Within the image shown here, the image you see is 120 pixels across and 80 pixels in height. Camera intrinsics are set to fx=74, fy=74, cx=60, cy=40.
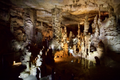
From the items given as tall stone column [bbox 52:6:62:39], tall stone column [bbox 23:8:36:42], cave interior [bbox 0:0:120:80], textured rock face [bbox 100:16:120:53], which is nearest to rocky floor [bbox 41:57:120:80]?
cave interior [bbox 0:0:120:80]

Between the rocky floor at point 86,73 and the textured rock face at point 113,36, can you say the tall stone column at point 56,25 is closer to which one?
the rocky floor at point 86,73

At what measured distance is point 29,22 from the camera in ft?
36.3

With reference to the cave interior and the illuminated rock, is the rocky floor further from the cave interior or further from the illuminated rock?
the illuminated rock

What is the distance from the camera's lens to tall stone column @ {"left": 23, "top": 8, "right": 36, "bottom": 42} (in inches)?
433

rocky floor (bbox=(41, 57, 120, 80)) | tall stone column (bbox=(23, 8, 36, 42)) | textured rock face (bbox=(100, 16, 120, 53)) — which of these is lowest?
rocky floor (bbox=(41, 57, 120, 80))

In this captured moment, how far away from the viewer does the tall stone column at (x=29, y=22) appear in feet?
36.1

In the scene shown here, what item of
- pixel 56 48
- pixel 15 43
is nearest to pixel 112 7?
pixel 56 48

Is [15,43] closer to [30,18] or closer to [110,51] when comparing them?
[30,18]

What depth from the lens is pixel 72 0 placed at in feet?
28.8

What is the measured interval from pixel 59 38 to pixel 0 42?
9494 mm

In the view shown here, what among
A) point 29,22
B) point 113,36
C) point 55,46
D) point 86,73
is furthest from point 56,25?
point 86,73

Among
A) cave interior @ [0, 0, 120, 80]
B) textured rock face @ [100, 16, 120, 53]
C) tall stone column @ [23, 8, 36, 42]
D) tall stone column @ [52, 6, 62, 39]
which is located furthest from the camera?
tall stone column @ [52, 6, 62, 39]

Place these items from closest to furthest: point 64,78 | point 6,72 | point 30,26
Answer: point 64,78, point 6,72, point 30,26

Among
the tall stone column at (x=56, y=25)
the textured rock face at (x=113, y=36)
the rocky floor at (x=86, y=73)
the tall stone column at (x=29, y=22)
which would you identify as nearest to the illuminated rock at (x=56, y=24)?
the tall stone column at (x=56, y=25)
